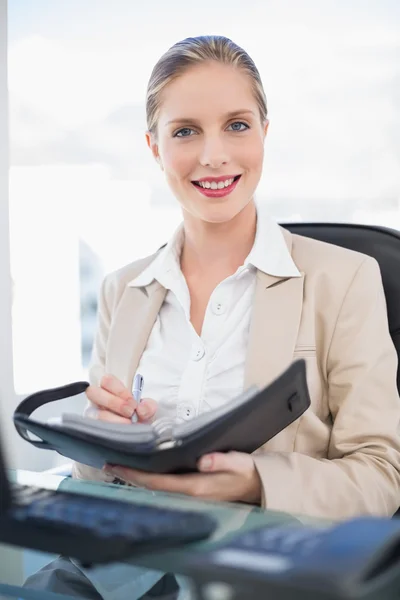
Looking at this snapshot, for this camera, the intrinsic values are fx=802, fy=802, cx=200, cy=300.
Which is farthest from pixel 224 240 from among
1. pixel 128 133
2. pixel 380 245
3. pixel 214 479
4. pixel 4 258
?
pixel 128 133

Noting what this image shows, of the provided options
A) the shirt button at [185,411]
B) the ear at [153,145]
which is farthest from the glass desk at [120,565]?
the ear at [153,145]

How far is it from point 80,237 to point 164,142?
5.96ft

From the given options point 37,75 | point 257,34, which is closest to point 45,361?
point 37,75

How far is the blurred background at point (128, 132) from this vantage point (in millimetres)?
3119

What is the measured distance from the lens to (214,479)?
110cm

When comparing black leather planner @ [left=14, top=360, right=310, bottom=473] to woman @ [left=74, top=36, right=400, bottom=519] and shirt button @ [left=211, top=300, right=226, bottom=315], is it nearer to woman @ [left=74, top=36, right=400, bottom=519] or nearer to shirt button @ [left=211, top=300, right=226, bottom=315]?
woman @ [left=74, top=36, right=400, bottom=519]

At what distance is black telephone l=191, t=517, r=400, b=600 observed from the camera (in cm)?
54

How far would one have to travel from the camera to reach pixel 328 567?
549 millimetres

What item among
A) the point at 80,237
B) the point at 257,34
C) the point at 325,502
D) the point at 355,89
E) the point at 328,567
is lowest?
the point at 325,502

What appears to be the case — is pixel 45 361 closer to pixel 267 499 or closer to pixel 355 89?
pixel 355 89

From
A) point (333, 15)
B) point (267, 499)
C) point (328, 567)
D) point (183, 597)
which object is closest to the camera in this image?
point (328, 567)

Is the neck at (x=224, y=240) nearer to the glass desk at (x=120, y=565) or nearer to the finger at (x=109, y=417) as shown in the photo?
the finger at (x=109, y=417)

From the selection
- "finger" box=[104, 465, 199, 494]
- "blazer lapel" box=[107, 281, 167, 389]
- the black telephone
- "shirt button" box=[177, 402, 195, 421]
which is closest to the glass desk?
the black telephone

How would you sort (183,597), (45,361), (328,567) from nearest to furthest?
(328,567) → (183,597) → (45,361)
